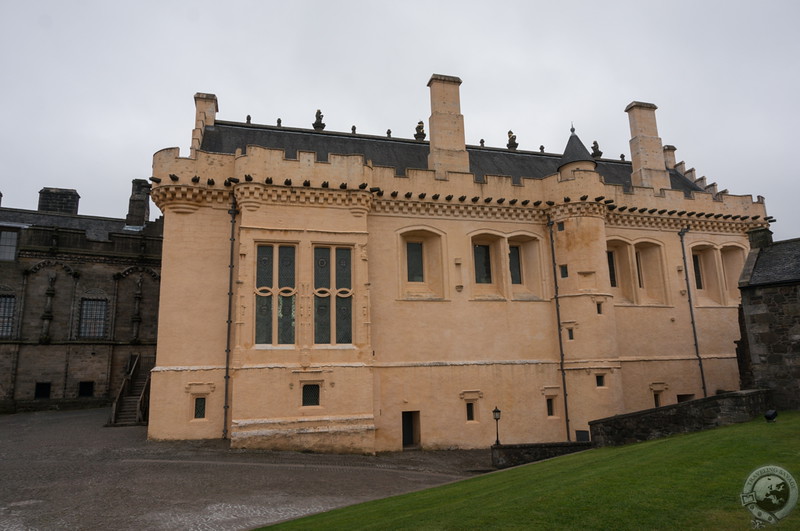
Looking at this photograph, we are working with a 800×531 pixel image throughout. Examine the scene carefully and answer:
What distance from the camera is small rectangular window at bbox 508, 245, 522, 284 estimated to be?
2591 cm

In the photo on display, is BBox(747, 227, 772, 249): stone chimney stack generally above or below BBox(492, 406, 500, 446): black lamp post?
above

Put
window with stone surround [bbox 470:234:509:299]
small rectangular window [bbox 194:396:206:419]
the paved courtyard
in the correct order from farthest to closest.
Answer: window with stone surround [bbox 470:234:509:299] < small rectangular window [bbox 194:396:206:419] < the paved courtyard

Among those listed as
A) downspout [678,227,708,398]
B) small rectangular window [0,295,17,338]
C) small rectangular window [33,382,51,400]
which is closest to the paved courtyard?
small rectangular window [33,382,51,400]

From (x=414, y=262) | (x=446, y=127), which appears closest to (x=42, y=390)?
(x=414, y=262)

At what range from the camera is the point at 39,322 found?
3102cm

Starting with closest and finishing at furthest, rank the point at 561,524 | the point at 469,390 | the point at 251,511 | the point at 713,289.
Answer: the point at 561,524
the point at 251,511
the point at 469,390
the point at 713,289

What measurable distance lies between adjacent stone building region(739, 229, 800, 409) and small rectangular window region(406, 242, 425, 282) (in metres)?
12.7

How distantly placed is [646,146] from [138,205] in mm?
33592

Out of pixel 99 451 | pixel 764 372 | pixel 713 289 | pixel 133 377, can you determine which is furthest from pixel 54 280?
pixel 713 289

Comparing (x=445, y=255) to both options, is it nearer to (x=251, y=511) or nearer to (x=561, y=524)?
(x=251, y=511)

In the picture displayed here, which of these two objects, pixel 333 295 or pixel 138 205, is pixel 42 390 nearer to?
pixel 138 205

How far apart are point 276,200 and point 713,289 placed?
23911mm

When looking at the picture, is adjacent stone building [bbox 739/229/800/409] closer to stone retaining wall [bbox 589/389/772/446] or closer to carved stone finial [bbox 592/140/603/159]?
stone retaining wall [bbox 589/389/772/446]

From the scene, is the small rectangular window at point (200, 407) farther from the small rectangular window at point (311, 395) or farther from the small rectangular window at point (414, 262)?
the small rectangular window at point (414, 262)
